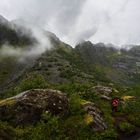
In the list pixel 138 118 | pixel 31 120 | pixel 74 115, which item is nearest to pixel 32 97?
pixel 31 120

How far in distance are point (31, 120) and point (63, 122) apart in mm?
6904

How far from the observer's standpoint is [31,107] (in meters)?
77.1

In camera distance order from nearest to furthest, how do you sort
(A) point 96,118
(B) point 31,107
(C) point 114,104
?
(B) point 31,107
(A) point 96,118
(C) point 114,104

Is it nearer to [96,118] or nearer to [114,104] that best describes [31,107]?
[96,118]

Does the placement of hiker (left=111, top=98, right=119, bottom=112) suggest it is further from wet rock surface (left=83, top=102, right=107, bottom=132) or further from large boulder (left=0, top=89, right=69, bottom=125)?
large boulder (left=0, top=89, right=69, bottom=125)

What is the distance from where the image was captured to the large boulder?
76562mm

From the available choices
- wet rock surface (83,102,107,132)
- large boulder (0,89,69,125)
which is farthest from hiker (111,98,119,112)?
large boulder (0,89,69,125)

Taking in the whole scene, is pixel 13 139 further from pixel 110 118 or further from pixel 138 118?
pixel 138 118

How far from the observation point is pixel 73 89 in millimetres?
117875

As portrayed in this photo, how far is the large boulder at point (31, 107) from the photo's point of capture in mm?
76562

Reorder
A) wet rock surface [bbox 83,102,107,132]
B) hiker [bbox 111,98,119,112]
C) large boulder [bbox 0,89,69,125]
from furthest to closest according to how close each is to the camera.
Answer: hiker [bbox 111,98,119,112] → wet rock surface [bbox 83,102,107,132] → large boulder [bbox 0,89,69,125]

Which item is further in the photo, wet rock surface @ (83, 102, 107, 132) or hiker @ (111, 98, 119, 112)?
hiker @ (111, 98, 119, 112)

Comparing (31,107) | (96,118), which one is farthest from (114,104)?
(31,107)

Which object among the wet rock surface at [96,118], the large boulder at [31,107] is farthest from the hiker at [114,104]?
the large boulder at [31,107]
